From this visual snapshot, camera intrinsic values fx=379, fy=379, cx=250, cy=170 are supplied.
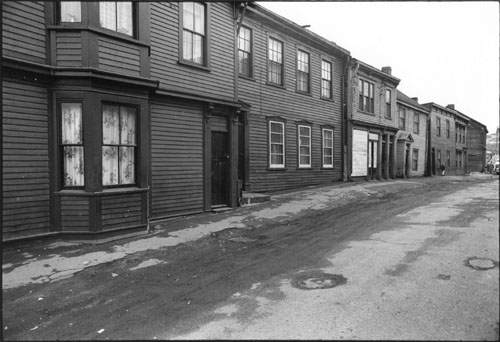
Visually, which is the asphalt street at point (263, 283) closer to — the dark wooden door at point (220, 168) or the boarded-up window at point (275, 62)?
the dark wooden door at point (220, 168)

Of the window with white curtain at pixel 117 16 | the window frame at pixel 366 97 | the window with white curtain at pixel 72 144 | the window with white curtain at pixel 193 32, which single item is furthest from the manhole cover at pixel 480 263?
the window frame at pixel 366 97

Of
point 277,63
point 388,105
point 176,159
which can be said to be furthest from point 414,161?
point 176,159

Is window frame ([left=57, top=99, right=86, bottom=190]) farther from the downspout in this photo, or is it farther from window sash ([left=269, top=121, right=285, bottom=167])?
the downspout

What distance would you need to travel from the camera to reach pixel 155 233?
8.95 metres

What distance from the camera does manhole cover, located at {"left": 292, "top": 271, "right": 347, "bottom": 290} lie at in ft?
17.1

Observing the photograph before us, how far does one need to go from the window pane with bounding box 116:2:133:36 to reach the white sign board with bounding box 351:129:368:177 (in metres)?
15.5

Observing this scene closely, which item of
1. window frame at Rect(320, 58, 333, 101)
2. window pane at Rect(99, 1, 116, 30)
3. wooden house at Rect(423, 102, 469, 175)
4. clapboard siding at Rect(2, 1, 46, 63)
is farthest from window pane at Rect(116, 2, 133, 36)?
wooden house at Rect(423, 102, 469, 175)

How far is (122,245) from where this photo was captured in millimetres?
7852

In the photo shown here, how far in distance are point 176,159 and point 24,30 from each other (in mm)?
4644

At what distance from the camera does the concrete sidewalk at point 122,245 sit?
6.17 meters

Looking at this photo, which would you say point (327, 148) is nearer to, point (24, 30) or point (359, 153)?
point (359, 153)

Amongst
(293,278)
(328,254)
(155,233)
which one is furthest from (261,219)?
(293,278)

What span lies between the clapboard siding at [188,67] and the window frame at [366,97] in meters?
12.2

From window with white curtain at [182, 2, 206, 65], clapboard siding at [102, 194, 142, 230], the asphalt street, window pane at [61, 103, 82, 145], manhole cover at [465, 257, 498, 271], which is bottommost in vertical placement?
the asphalt street
